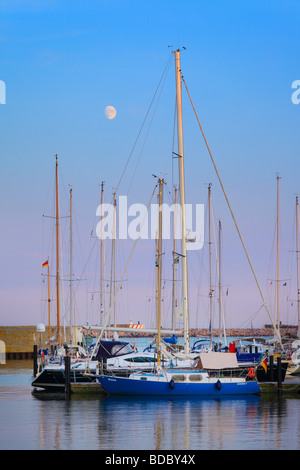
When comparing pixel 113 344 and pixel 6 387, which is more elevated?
pixel 113 344

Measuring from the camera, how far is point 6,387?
55.8 m

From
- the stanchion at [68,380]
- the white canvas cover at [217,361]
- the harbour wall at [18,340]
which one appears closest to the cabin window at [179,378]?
the white canvas cover at [217,361]

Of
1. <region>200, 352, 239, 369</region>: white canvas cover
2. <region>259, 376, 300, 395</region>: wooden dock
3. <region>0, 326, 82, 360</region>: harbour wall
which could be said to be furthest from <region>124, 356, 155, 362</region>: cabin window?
<region>0, 326, 82, 360</region>: harbour wall

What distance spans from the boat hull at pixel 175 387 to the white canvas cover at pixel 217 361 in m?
0.91

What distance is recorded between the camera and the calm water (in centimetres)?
2956

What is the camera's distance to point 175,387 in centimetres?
4372

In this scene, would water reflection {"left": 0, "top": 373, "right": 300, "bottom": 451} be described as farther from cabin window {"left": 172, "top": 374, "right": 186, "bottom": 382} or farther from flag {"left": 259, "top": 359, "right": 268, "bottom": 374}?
flag {"left": 259, "top": 359, "right": 268, "bottom": 374}

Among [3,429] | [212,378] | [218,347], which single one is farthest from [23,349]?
[3,429]

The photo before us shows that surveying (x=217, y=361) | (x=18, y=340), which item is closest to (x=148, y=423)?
(x=217, y=361)

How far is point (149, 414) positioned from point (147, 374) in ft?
20.1

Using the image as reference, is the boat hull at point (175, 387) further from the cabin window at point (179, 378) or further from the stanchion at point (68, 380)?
the stanchion at point (68, 380)

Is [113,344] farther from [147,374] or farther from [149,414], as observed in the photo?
[149,414]

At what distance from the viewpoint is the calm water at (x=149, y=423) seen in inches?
1164

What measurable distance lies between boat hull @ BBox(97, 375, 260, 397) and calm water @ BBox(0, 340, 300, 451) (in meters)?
0.49
